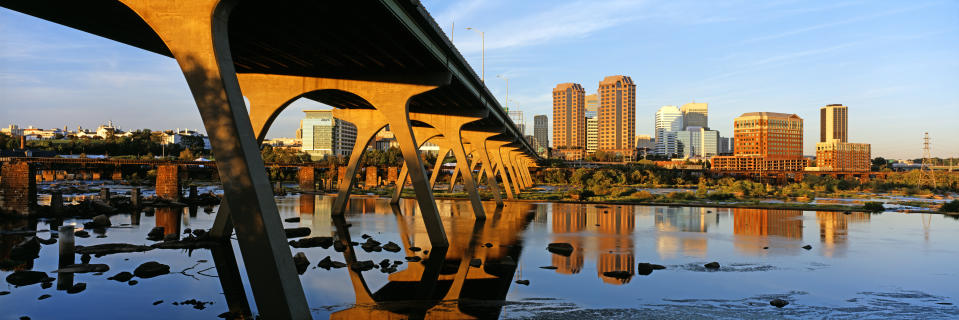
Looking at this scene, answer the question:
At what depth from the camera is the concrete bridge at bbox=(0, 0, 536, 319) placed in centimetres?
1298

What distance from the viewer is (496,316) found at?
14.9 m

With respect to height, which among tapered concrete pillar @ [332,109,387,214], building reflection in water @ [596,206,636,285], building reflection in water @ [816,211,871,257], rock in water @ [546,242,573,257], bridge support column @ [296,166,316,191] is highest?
tapered concrete pillar @ [332,109,387,214]

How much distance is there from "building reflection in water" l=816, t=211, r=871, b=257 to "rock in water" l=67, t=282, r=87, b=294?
3035cm

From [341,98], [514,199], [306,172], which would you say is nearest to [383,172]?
[306,172]

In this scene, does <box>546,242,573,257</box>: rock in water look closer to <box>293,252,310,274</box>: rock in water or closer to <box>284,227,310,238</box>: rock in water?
<box>293,252,310,274</box>: rock in water

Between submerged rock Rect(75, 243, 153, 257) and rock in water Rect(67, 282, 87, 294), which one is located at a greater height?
submerged rock Rect(75, 243, 153, 257)

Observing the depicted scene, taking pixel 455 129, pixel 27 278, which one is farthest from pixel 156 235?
pixel 455 129

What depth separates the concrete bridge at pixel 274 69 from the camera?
12984 mm

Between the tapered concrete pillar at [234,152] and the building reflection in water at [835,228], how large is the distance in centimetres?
2592

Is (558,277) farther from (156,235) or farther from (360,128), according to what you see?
(360,128)

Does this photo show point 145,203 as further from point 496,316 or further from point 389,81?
point 496,316

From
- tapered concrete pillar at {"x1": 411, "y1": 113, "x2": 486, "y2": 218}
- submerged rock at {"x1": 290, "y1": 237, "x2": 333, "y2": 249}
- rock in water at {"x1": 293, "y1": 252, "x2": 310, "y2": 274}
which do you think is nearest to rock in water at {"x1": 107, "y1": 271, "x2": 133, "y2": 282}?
rock in water at {"x1": 293, "y1": 252, "x2": 310, "y2": 274}

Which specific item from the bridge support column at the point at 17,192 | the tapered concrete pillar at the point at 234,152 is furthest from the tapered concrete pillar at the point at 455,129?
the tapered concrete pillar at the point at 234,152

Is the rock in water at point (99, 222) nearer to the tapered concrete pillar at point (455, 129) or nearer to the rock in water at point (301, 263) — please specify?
the rock in water at point (301, 263)
